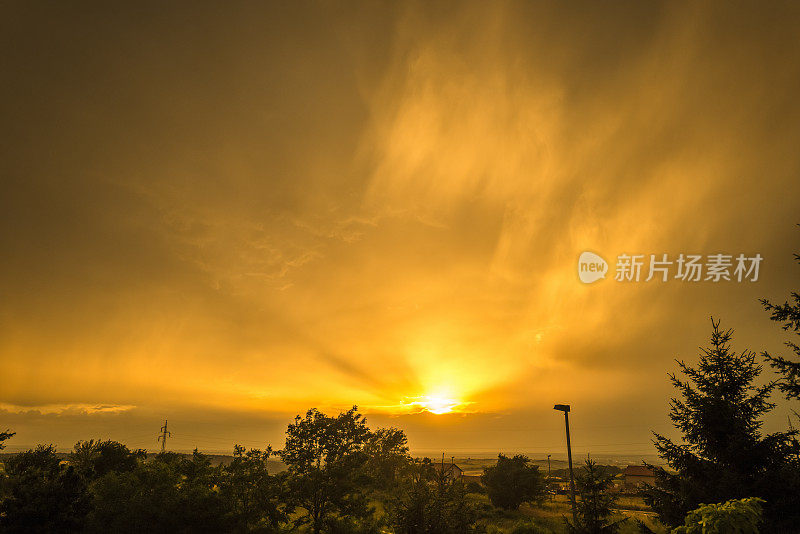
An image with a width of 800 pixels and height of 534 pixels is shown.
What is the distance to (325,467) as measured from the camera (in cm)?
2927

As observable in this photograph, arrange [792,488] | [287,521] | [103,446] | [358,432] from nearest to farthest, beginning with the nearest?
[792,488]
[287,521]
[358,432]
[103,446]

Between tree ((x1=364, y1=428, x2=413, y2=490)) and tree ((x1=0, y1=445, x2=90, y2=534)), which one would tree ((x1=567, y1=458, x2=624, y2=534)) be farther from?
tree ((x1=364, y1=428, x2=413, y2=490))

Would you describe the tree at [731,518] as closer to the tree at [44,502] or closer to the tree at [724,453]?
the tree at [724,453]

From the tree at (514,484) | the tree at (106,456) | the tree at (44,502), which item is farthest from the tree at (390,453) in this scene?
the tree at (44,502)

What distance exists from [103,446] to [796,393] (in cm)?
5536

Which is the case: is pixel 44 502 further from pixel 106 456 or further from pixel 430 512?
pixel 106 456

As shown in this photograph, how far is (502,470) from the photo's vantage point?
51.2 meters

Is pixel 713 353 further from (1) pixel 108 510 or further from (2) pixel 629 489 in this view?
(2) pixel 629 489

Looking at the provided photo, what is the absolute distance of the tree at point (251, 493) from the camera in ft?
88.2

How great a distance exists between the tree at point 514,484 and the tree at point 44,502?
141ft

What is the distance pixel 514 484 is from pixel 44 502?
45.3 meters

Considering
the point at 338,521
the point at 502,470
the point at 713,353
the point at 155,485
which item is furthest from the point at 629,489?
the point at 155,485

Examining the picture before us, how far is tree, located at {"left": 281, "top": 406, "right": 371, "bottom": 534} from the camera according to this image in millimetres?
28500

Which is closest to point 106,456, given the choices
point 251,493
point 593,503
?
point 251,493
